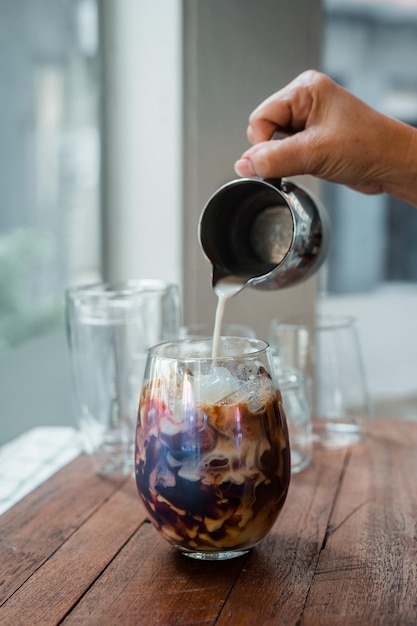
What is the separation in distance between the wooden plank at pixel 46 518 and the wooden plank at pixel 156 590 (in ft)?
0.26

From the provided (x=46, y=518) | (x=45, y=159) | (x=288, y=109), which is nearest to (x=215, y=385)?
(x=46, y=518)

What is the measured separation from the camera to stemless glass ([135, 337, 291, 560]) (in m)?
0.70

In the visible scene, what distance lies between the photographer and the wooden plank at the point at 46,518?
0.75 m

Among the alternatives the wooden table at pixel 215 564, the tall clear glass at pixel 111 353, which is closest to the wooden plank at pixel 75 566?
the wooden table at pixel 215 564

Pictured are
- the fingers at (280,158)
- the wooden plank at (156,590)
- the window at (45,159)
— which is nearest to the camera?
the wooden plank at (156,590)

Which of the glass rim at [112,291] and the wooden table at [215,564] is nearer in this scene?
the wooden table at [215,564]

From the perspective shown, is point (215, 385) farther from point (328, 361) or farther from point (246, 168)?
point (328, 361)

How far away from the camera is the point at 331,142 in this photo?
0.94m

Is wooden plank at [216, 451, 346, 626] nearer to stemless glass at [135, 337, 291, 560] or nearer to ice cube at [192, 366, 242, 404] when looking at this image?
stemless glass at [135, 337, 291, 560]

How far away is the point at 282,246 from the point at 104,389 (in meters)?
0.32

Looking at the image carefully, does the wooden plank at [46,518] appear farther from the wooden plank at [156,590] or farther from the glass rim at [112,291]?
the glass rim at [112,291]

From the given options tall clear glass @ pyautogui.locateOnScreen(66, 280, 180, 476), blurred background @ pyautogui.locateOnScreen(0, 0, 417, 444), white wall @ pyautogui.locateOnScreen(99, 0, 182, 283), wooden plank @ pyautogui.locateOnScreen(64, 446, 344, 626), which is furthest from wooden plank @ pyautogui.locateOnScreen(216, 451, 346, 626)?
white wall @ pyautogui.locateOnScreen(99, 0, 182, 283)

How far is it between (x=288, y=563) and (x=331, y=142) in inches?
19.7

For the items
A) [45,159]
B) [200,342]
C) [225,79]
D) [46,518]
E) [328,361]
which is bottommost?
[46,518]
